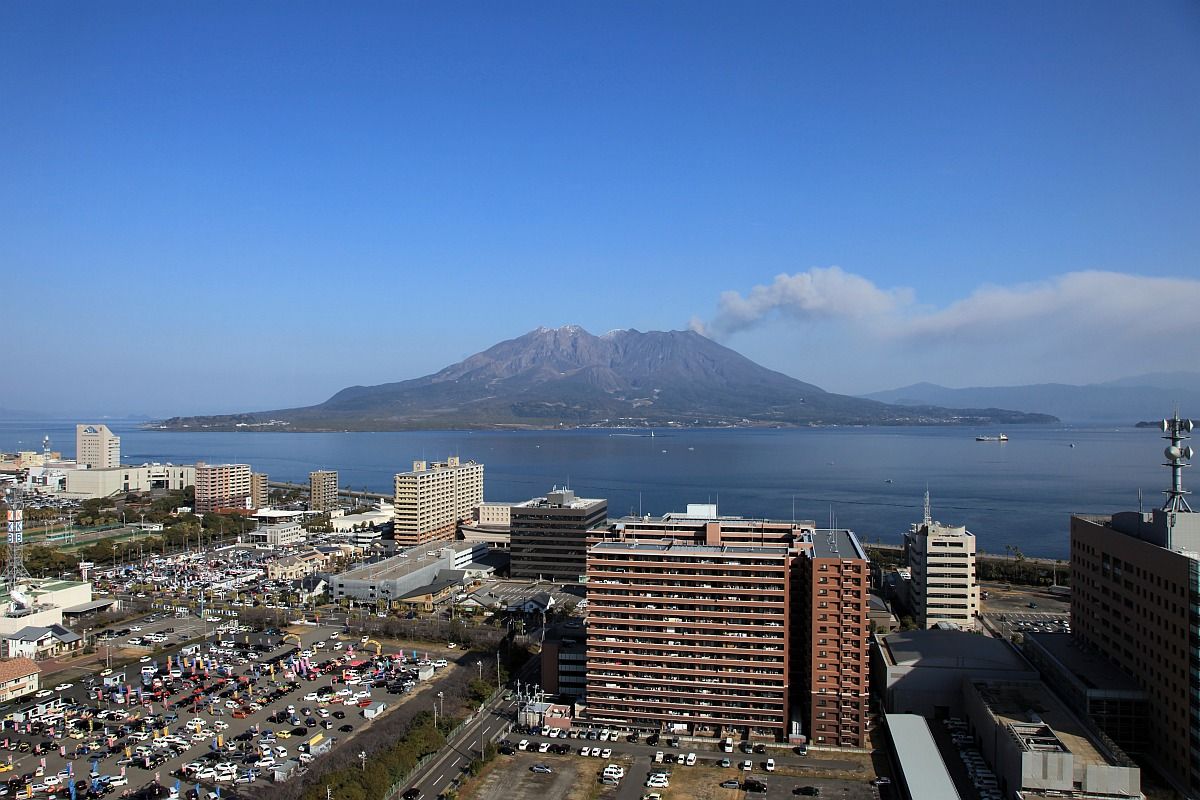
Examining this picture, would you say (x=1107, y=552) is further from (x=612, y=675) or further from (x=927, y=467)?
(x=927, y=467)

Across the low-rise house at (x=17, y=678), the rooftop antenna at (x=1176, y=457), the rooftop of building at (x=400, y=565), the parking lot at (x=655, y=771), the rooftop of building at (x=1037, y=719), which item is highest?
the rooftop antenna at (x=1176, y=457)

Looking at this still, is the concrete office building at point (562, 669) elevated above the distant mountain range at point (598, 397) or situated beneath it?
situated beneath

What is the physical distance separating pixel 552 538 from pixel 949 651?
9670mm

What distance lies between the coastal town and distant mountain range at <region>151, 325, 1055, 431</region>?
266ft

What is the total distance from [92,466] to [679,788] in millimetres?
35697

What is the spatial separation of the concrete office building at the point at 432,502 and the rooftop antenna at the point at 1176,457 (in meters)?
16.9

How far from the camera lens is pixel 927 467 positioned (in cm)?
4584

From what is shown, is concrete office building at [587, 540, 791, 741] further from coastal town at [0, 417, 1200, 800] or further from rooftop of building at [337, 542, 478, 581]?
rooftop of building at [337, 542, 478, 581]

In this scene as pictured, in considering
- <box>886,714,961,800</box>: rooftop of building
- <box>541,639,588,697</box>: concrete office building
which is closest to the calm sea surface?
<box>886,714,961,800</box>: rooftop of building

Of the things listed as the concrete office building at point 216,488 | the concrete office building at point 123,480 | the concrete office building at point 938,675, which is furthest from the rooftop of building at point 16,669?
the concrete office building at point 123,480

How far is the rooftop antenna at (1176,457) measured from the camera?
8.75 m

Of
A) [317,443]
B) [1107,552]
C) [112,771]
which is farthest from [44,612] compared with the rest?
[317,443]

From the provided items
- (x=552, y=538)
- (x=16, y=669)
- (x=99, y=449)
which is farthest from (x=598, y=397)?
(x=16, y=669)

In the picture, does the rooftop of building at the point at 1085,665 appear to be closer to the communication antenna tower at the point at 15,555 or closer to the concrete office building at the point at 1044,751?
the concrete office building at the point at 1044,751
